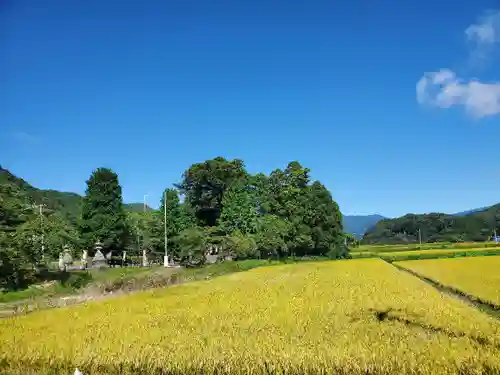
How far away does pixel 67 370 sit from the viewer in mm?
8906

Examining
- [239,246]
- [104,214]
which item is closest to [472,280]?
[239,246]

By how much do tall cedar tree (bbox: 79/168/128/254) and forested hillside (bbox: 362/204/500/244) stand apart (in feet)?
280

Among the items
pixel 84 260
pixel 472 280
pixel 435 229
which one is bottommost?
pixel 472 280

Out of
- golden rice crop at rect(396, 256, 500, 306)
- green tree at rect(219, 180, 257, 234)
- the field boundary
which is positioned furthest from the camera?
green tree at rect(219, 180, 257, 234)

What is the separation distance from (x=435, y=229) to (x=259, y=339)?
131 meters

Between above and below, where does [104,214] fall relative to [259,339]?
above

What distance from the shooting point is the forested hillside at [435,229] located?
118 metres

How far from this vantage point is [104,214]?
5050 centimetres

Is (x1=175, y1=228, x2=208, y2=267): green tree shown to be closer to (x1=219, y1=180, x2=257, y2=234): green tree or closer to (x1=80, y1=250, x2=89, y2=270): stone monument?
(x1=80, y1=250, x2=89, y2=270): stone monument

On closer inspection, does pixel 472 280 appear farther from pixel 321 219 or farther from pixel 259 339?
pixel 321 219

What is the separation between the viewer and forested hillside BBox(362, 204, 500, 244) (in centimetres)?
11750

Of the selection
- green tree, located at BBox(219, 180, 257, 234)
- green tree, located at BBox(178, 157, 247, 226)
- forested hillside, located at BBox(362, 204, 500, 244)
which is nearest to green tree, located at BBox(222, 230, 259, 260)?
green tree, located at BBox(219, 180, 257, 234)

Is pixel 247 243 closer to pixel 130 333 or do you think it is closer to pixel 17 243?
pixel 17 243

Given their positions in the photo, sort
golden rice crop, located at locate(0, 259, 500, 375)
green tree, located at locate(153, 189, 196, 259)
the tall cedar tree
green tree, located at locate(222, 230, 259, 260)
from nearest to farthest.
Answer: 1. golden rice crop, located at locate(0, 259, 500, 375)
2. the tall cedar tree
3. green tree, located at locate(222, 230, 259, 260)
4. green tree, located at locate(153, 189, 196, 259)
